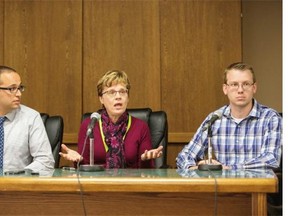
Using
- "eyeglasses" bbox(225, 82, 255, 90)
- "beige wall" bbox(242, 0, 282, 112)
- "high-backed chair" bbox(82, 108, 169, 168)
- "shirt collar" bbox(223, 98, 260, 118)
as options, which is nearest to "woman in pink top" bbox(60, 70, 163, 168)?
"high-backed chair" bbox(82, 108, 169, 168)

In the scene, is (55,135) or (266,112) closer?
(266,112)

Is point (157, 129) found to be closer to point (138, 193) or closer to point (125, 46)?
point (125, 46)

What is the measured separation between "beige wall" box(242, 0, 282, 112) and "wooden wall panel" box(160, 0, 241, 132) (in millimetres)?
616

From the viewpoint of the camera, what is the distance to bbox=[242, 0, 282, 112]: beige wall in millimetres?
4652

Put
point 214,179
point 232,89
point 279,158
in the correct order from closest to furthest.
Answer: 1. point 214,179
2. point 279,158
3. point 232,89

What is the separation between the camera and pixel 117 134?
3053 millimetres

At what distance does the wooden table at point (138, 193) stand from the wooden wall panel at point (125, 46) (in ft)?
6.85

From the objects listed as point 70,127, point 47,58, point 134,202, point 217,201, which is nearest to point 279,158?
point 217,201

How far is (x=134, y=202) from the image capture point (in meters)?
2.00

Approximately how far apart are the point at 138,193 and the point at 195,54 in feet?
7.49

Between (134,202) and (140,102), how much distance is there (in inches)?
86.2

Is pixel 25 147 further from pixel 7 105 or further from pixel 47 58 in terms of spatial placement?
pixel 47 58

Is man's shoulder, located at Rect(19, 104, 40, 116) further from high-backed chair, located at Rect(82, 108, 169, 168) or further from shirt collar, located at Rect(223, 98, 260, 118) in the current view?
shirt collar, located at Rect(223, 98, 260, 118)

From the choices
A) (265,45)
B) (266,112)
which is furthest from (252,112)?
(265,45)
